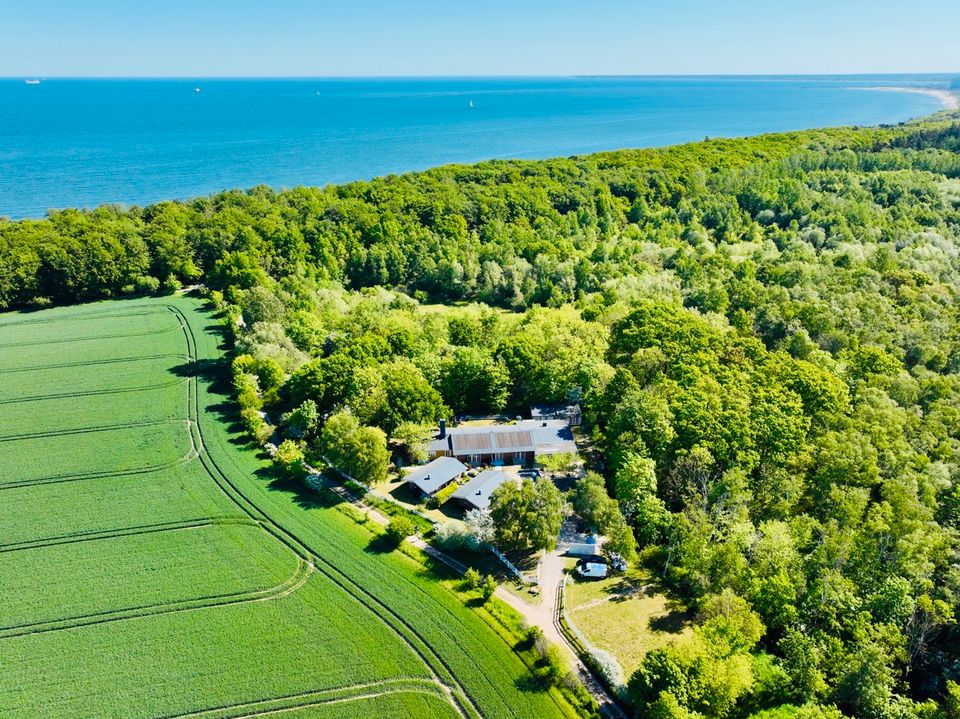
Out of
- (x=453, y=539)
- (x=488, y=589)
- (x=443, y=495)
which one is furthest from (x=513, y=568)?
(x=443, y=495)

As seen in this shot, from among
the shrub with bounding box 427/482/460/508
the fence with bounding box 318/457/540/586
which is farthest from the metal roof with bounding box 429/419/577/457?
the fence with bounding box 318/457/540/586

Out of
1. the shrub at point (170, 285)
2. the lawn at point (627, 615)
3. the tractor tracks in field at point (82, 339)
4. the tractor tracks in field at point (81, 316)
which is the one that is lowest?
the lawn at point (627, 615)

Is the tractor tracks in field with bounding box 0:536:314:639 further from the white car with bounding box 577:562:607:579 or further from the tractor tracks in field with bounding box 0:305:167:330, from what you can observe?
the tractor tracks in field with bounding box 0:305:167:330

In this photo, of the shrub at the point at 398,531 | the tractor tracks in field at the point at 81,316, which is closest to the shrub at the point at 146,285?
the tractor tracks in field at the point at 81,316

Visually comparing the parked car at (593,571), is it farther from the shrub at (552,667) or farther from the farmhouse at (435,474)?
the farmhouse at (435,474)

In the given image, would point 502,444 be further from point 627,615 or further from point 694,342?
point 694,342

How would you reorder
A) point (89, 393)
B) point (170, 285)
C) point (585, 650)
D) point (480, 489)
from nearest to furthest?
point (585, 650)
point (480, 489)
point (89, 393)
point (170, 285)

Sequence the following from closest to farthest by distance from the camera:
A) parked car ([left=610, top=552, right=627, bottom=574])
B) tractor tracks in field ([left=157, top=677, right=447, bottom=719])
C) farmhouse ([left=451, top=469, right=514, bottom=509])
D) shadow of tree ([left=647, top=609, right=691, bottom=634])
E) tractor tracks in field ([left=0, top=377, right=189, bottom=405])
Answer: tractor tracks in field ([left=157, top=677, right=447, bottom=719]), shadow of tree ([left=647, top=609, right=691, bottom=634]), parked car ([left=610, top=552, right=627, bottom=574]), farmhouse ([left=451, top=469, right=514, bottom=509]), tractor tracks in field ([left=0, top=377, right=189, bottom=405])
